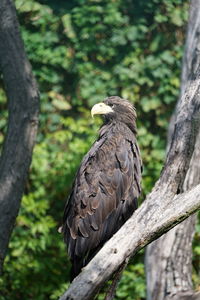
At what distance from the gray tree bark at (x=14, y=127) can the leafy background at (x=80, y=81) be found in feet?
6.79

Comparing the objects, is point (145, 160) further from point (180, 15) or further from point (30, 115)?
point (30, 115)

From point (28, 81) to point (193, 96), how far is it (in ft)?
4.76

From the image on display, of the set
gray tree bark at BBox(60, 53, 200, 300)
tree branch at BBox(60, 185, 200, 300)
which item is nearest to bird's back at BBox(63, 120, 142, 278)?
gray tree bark at BBox(60, 53, 200, 300)

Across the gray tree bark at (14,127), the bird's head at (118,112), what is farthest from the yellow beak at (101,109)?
the gray tree bark at (14,127)

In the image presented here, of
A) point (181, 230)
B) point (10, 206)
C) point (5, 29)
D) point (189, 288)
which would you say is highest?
point (5, 29)

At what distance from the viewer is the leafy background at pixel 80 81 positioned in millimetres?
7578

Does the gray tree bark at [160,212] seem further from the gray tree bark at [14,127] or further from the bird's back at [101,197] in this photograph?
the gray tree bark at [14,127]

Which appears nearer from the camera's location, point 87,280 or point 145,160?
point 87,280

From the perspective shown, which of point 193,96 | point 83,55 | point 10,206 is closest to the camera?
point 193,96

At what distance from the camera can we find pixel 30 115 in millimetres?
5426

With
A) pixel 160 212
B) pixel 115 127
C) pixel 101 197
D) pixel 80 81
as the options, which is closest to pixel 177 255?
pixel 101 197

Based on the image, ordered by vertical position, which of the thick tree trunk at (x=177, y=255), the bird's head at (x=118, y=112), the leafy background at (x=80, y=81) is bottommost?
the thick tree trunk at (x=177, y=255)

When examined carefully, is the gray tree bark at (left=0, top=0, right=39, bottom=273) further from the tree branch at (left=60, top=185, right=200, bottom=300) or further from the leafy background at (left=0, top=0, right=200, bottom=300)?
the leafy background at (left=0, top=0, right=200, bottom=300)

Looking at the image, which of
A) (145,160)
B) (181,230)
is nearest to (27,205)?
(145,160)
